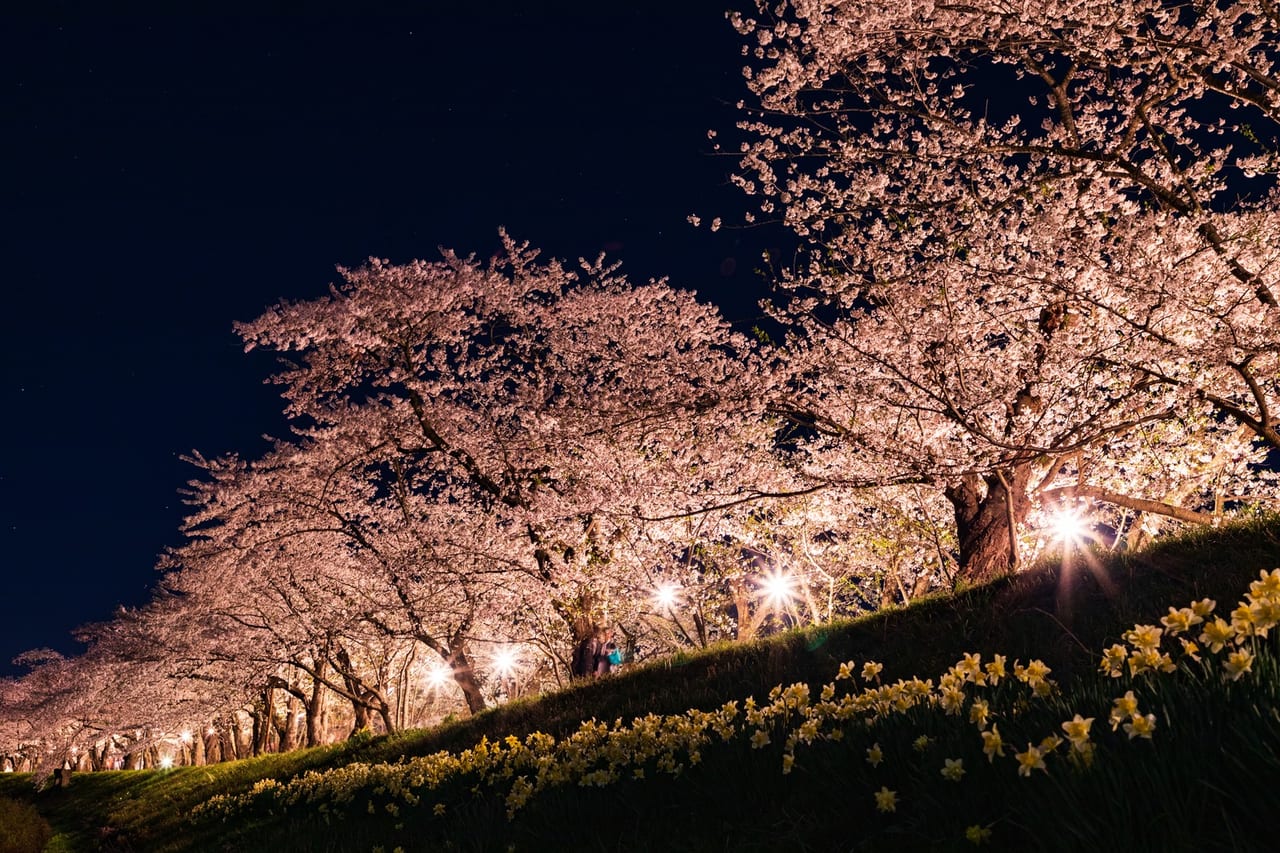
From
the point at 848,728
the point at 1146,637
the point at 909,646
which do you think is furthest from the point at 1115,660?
the point at 909,646

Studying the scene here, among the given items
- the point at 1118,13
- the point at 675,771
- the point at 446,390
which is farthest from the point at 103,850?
the point at 1118,13

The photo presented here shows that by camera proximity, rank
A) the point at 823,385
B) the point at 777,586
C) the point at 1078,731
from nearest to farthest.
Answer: the point at 1078,731
the point at 823,385
the point at 777,586

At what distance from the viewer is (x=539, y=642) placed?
1986cm

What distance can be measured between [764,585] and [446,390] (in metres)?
14.2

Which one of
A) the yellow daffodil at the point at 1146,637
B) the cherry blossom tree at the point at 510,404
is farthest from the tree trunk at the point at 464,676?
the yellow daffodil at the point at 1146,637

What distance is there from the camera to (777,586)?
2844cm

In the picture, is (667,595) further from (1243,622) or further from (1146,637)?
(1243,622)

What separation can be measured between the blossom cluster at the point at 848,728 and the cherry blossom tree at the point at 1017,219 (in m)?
4.57

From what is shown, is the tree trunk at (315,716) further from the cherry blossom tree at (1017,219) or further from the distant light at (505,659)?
the cherry blossom tree at (1017,219)

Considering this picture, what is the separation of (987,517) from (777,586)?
1624cm

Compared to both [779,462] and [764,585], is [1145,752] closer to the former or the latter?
[779,462]

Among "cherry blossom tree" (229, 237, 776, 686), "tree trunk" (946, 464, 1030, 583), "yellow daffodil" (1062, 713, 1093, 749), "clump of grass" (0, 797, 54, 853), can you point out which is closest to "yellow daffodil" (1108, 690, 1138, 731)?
"yellow daffodil" (1062, 713, 1093, 749)

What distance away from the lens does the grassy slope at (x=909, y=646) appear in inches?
223

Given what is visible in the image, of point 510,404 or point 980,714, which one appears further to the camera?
point 510,404
